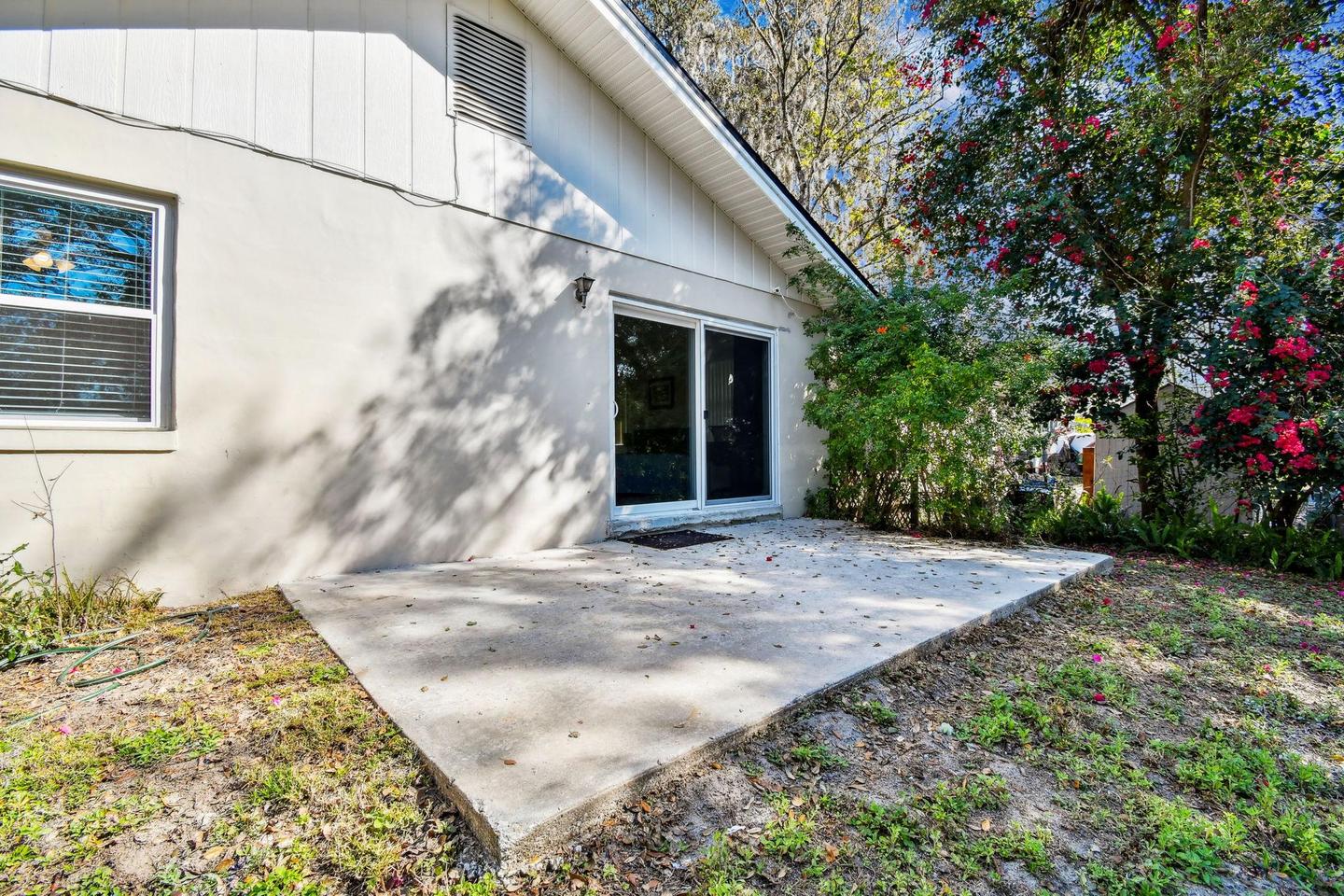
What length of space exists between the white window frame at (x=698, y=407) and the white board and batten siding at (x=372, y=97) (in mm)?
512

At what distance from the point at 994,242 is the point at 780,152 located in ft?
20.3

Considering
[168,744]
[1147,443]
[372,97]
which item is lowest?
[168,744]

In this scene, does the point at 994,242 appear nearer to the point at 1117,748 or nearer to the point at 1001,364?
the point at 1001,364

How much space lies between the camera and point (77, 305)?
3.12 m

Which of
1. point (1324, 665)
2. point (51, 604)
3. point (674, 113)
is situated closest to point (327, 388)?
point (51, 604)

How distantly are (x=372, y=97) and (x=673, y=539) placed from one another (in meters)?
3.93

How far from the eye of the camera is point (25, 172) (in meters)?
2.98

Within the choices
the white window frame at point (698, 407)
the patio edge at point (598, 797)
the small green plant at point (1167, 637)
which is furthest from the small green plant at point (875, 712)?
the white window frame at point (698, 407)

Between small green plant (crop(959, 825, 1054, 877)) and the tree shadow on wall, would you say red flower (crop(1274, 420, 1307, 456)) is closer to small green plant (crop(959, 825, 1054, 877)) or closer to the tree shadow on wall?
small green plant (crop(959, 825, 1054, 877))

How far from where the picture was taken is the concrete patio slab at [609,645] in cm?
161

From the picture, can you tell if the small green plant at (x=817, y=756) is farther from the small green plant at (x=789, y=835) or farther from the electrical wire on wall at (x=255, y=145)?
the electrical wire on wall at (x=255, y=145)

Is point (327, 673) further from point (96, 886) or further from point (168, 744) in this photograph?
point (96, 886)

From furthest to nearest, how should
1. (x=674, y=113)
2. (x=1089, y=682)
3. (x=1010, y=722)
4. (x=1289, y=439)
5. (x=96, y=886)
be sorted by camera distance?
(x=674, y=113)
(x=1289, y=439)
(x=1089, y=682)
(x=1010, y=722)
(x=96, y=886)

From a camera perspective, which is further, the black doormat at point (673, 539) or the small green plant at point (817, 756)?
the black doormat at point (673, 539)
